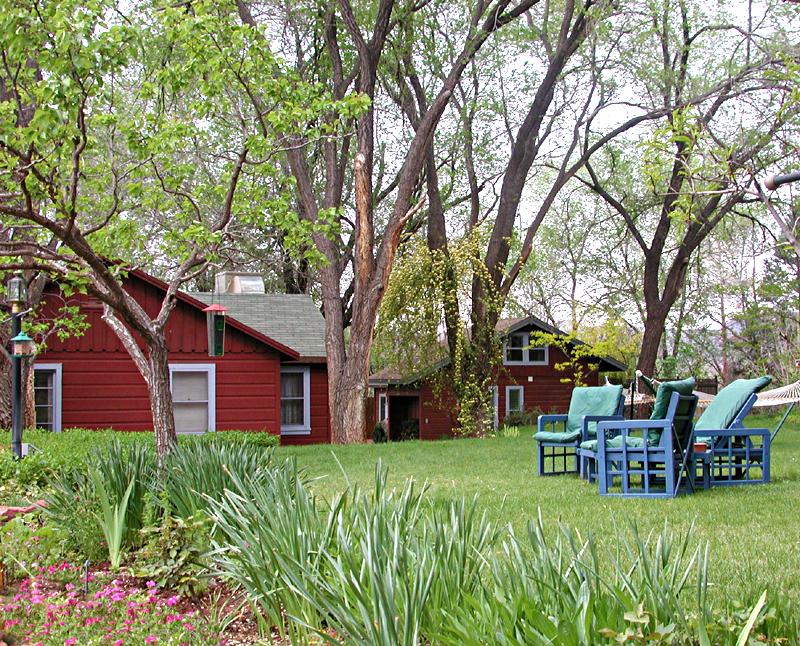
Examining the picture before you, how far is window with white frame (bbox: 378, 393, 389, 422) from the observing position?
30.8 m

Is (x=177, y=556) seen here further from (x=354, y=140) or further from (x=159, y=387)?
(x=354, y=140)

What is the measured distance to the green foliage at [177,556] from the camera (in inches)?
207

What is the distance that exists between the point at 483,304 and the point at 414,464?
8662 mm

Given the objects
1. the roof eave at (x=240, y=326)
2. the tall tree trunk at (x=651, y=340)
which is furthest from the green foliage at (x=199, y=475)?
the tall tree trunk at (x=651, y=340)

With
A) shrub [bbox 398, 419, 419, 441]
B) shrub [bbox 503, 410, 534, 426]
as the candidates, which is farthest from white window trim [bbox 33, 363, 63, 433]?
shrub [bbox 503, 410, 534, 426]

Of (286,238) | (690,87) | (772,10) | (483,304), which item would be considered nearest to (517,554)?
(286,238)

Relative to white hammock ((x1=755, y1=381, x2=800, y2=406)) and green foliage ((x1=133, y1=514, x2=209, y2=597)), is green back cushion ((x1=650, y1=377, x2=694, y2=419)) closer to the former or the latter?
green foliage ((x1=133, y1=514, x2=209, y2=597))

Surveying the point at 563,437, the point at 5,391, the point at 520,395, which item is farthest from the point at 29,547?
the point at 520,395

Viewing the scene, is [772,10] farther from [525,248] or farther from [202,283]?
[202,283]

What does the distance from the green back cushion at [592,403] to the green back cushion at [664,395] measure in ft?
5.79

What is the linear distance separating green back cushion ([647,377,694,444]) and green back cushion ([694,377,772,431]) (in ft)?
2.56

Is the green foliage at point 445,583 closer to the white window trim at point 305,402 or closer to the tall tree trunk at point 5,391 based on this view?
the tall tree trunk at point 5,391

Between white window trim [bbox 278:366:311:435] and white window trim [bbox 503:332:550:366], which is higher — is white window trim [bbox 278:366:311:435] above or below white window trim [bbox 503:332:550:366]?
below

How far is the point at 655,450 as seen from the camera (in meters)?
8.88
